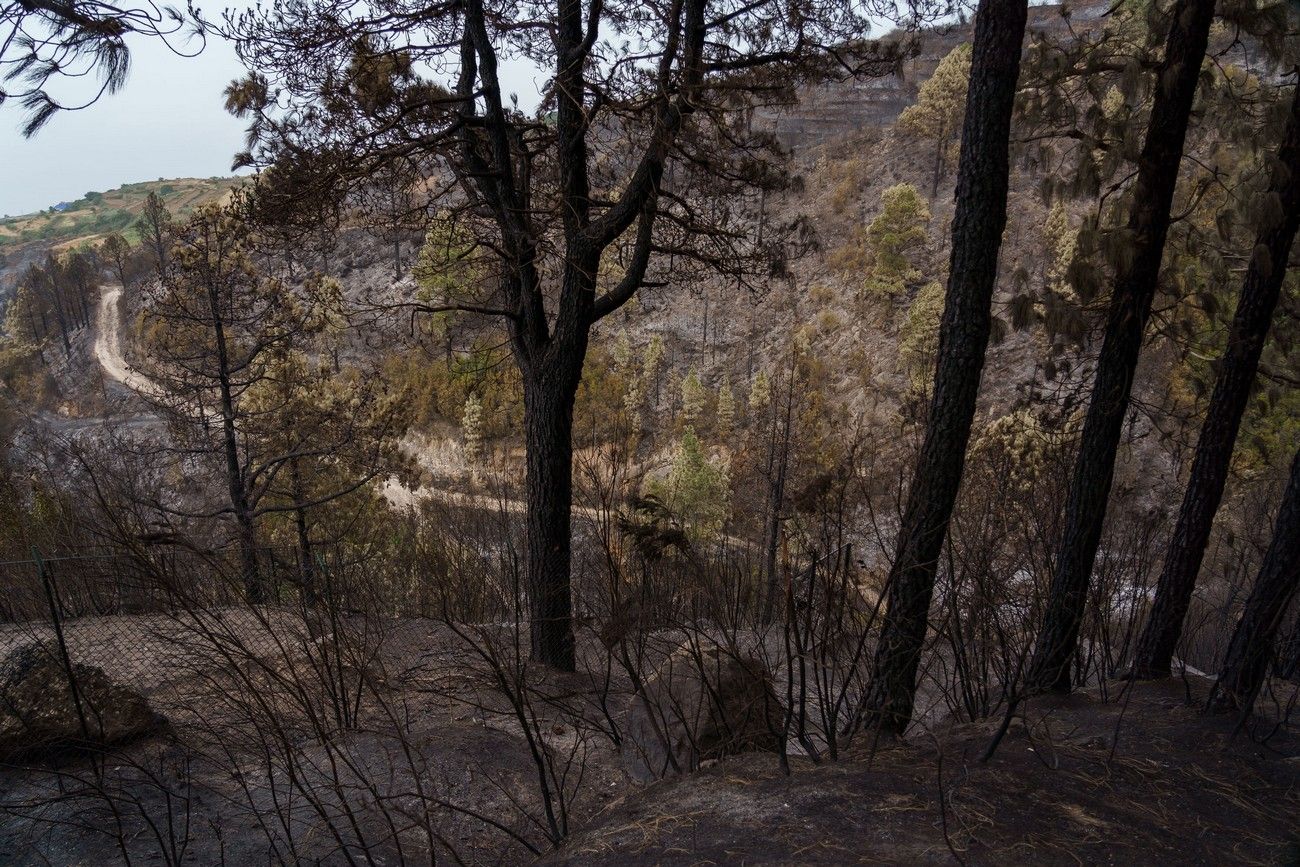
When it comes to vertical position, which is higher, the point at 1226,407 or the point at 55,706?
the point at 1226,407

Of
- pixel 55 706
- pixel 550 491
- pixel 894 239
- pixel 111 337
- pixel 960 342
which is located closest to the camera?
pixel 960 342

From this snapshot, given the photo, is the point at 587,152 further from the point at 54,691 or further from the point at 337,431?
the point at 337,431

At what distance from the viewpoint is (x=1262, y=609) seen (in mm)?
4004

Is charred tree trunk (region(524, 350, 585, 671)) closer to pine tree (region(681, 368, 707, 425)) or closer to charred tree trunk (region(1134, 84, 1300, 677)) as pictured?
charred tree trunk (region(1134, 84, 1300, 677))

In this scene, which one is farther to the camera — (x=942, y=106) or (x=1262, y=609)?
(x=942, y=106)

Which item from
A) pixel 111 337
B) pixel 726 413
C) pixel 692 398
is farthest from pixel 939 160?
pixel 111 337

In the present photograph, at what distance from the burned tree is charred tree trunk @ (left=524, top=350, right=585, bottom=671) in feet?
0.05

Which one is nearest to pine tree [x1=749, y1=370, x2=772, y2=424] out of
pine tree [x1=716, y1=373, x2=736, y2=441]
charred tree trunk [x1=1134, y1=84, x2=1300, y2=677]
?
pine tree [x1=716, y1=373, x2=736, y2=441]

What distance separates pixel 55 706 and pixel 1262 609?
7.37 meters

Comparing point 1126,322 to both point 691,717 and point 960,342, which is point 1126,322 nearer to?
point 960,342

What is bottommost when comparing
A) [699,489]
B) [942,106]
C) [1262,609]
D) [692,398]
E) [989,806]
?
[699,489]

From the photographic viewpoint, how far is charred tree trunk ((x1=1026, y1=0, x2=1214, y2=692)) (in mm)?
4281

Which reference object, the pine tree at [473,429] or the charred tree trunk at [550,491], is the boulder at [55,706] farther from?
the pine tree at [473,429]

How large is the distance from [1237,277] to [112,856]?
8.54 metres
